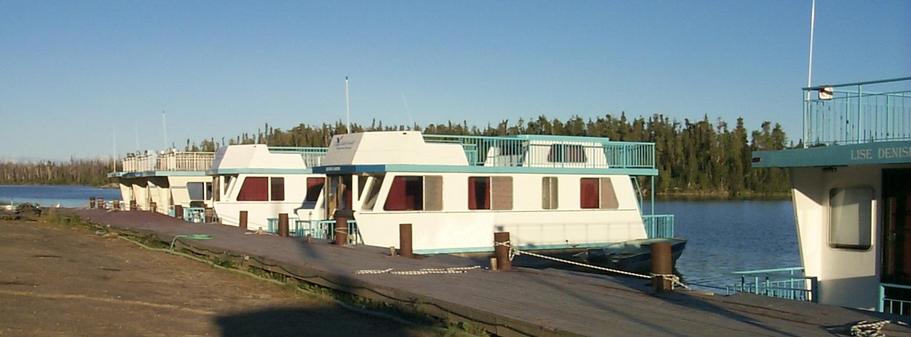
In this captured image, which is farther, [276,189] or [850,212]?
[276,189]

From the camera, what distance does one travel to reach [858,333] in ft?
27.8

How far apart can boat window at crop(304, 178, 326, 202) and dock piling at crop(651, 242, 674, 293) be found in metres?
19.6

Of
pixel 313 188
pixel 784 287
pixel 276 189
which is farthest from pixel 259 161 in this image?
pixel 784 287

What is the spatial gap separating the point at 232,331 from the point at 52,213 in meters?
28.7

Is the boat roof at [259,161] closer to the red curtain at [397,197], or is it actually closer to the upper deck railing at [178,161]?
the upper deck railing at [178,161]

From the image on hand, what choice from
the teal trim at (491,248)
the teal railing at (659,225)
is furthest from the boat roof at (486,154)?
the teal trim at (491,248)

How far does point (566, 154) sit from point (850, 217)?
12.1 metres

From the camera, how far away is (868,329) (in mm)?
8625

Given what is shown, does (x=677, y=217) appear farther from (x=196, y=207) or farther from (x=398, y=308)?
(x=398, y=308)

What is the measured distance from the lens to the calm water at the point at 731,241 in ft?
95.1

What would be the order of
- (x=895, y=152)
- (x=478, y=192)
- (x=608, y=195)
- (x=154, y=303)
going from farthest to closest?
(x=608, y=195) → (x=478, y=192) → (x=154, y=303) → (x=895, y=152)

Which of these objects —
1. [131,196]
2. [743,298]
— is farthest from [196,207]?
[743,298]

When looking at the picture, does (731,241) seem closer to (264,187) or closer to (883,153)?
(264,187)

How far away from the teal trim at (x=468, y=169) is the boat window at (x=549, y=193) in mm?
241
